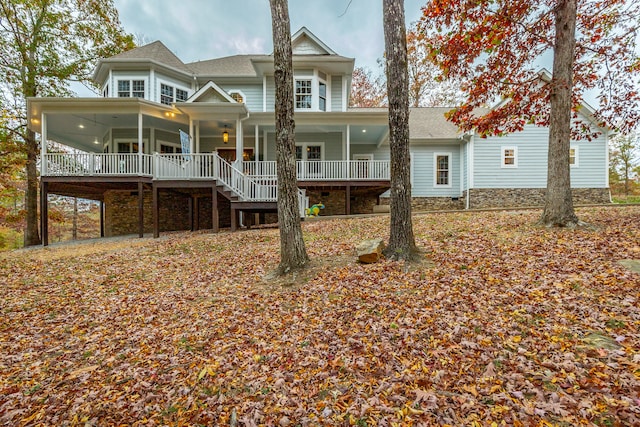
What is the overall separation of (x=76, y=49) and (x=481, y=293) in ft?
66.8

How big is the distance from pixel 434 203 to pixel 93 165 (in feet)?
51.5

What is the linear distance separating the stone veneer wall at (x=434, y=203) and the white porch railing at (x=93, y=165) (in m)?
11.5

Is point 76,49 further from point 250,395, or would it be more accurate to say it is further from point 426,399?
point 426,399

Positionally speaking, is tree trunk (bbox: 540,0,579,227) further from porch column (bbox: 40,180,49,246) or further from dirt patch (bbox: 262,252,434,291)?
porch column (bbox: 40,180,49,246)

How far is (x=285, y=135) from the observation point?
5.56 m

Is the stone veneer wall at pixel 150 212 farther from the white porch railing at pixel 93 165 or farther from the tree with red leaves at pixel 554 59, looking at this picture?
the tree with red leaves at pixel 554 59

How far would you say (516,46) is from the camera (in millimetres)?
8039

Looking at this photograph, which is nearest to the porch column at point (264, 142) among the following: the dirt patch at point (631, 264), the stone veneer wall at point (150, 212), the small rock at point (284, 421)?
the stone veneer wall at point (150, 212)

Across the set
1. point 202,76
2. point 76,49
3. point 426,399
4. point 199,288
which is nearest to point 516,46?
point 426,399

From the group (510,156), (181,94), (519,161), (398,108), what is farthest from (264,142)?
(519,161)

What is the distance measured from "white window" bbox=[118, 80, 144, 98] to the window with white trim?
A: 733 centimetres

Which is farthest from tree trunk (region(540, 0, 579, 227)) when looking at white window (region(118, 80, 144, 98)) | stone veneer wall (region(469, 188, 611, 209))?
white window (region(118, 80, 144, 98))

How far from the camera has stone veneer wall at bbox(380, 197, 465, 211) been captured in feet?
54.0

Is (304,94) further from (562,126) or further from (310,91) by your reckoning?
(562,126)
